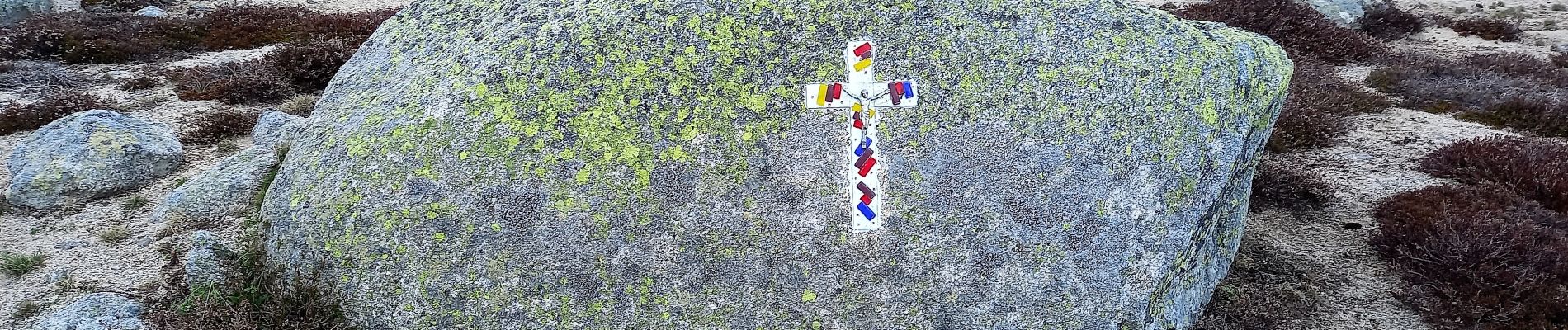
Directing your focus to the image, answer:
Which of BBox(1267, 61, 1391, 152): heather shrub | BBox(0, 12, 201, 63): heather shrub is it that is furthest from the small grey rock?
BBox(1267, 61, 1391, 152): heather shrub

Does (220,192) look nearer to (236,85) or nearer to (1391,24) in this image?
(236,85)

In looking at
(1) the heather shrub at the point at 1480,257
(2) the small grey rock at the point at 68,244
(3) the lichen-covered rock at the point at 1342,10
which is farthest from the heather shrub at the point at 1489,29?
(2) the small grey rock at the point at 68,244

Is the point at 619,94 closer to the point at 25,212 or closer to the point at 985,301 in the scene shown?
the point at 985,301

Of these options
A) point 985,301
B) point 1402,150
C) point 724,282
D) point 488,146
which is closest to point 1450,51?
point 1402,150

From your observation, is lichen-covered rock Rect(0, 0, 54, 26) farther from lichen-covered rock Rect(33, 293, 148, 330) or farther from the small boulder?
lichen-covered rock Rect(33, 293, 148, 330)

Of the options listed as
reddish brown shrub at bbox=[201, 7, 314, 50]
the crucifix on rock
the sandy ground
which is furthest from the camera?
reddish brown shrub at bbox=[201, 7, 314, 50]
